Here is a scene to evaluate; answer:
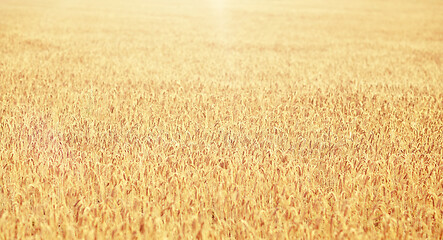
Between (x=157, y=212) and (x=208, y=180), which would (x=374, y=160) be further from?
(x=157, y=212)

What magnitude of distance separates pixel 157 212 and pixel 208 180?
0.61m

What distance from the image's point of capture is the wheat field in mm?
2354

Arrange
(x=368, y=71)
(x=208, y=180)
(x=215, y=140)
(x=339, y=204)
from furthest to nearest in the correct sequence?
(x=368, y=71)
(x=215, y=140)
(x=208, y=180)
(x=339, y=204)

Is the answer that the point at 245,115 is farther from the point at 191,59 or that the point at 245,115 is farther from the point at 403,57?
the point at 403,57

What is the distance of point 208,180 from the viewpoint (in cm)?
289

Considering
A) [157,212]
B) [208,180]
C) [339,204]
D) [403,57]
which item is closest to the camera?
[157,212]

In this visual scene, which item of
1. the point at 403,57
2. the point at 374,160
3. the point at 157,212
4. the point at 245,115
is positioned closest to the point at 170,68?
the point at 245,115

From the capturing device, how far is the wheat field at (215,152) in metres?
2.35

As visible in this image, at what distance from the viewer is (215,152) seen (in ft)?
10.6

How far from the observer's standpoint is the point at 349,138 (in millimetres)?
3957

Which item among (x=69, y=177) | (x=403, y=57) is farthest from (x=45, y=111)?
(x=403, y=57)

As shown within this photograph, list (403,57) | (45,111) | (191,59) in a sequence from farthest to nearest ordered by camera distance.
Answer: (403,57)
(191,59)
(45,111)

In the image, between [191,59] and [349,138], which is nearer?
[349,138]

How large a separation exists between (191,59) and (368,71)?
4.19m
